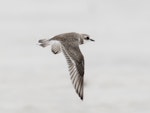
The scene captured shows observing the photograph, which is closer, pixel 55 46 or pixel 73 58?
pixel 73 58

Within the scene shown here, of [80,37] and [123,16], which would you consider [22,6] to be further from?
[80,37]

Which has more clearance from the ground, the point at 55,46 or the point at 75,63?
the point at 55,46

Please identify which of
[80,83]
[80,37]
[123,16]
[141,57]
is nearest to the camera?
[80,83]

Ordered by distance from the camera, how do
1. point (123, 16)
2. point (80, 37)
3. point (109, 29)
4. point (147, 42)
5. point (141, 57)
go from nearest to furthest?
point (80, 37) < point (141, 57) < point (147, 42) < point (109, 29) < point (123, 16)

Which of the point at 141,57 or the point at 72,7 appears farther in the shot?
the point at 72,7

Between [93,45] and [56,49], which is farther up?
[56,49]

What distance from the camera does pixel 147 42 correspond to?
15422mm

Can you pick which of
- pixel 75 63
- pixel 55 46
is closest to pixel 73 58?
pixel 75 63

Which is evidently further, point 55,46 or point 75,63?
point 55,46

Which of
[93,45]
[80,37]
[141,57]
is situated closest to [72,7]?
[93,45]

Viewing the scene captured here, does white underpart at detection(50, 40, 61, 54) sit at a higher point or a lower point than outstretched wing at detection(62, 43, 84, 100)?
higher

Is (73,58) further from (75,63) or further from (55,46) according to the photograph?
(55,46)

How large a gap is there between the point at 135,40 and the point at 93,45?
77cm

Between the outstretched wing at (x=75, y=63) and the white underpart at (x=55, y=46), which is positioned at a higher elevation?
A: the white underpart at (x=55, y=46)
